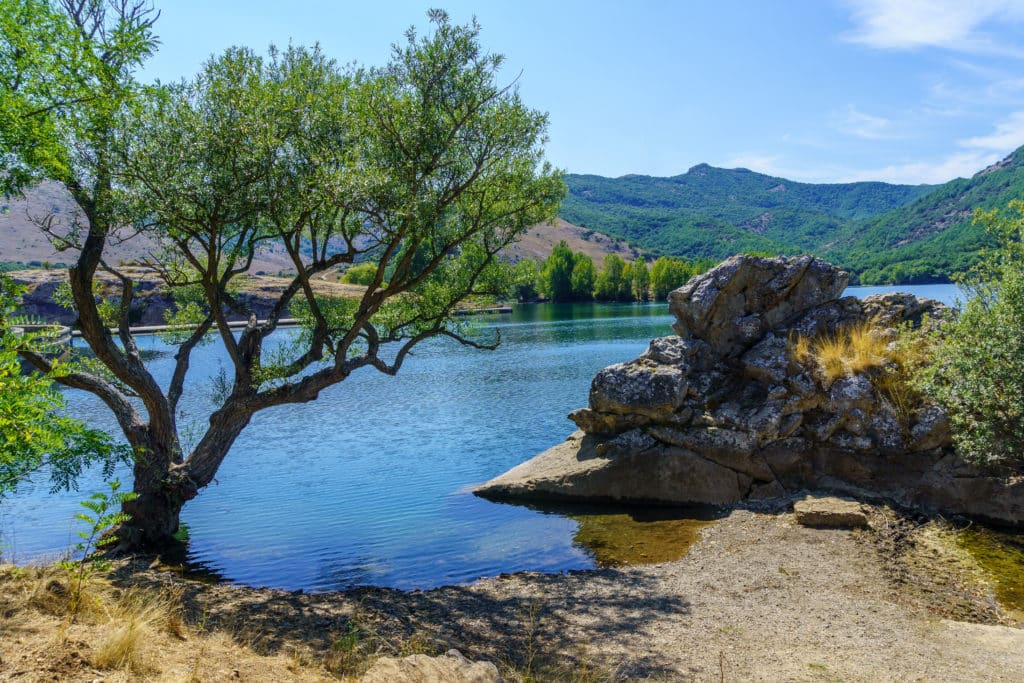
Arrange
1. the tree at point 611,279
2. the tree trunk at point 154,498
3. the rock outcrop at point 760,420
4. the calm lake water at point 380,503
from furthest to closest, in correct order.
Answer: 1. the tree at point 611,279
2. the rock outcrop at point 760,420
3. the calm lake water at point 380,503
4. the tree trunk at point 154,498

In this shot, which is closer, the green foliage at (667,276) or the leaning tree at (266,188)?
the leaning tree at (266,188)

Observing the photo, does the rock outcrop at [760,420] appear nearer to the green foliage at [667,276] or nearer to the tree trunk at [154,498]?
the tree trunk at [154,498]

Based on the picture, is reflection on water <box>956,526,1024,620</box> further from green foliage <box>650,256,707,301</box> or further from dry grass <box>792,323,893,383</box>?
green foliage <box>650,256,707,301</box>

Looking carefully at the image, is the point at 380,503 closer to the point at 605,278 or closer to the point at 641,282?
the point at 605,278

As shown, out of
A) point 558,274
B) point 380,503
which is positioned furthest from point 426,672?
point 558,274

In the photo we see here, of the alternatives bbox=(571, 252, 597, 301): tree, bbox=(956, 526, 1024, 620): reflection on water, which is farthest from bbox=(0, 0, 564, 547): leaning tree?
bbox=(571, 252, 597, 301): tree

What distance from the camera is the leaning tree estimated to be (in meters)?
12.3

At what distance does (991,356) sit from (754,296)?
7.47m

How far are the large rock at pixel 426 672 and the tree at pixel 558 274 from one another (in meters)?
127

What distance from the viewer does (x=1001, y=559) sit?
1302 cm

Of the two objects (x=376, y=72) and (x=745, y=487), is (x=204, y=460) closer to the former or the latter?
(x=376, y=72)

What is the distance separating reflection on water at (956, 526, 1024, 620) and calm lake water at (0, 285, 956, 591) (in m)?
5.66

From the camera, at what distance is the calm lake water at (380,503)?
1486 cm

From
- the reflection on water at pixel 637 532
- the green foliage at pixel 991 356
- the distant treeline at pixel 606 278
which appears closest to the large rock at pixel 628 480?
the reflection on water at pixel 637 532
